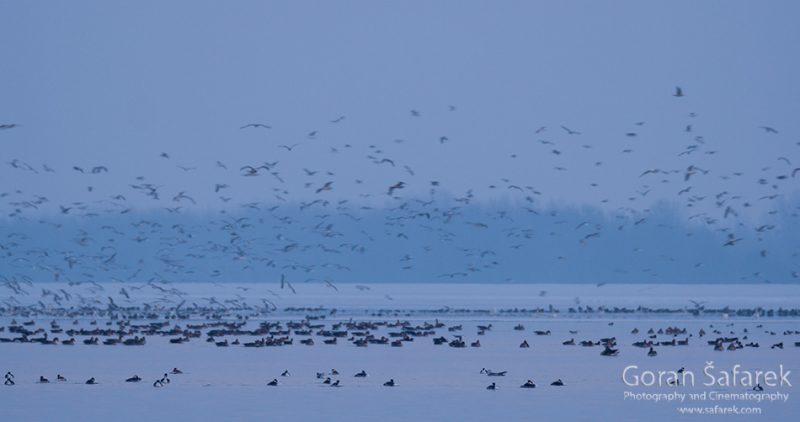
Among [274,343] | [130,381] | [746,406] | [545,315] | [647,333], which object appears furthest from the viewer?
[545,315]

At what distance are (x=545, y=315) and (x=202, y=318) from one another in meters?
12.0

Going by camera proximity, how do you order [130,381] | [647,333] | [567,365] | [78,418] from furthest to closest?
[647,333], [567,365], [130,381], [78,418]

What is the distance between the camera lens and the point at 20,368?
22844 mm

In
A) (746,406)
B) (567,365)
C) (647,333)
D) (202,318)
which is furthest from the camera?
(202,318)

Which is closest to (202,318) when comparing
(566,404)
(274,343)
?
(274,343)

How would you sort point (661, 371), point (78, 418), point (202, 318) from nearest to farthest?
point (78, 418)
point (661, 371)
point (202, 318)

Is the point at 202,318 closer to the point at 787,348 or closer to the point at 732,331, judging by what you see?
the point at 732,331

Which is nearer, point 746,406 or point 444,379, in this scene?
point 746,406

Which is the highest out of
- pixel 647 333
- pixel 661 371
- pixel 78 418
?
pixel 647 333

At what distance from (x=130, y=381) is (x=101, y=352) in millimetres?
6752

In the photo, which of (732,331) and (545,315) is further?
(545,315)

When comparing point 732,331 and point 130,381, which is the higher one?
Answer: point 732,331

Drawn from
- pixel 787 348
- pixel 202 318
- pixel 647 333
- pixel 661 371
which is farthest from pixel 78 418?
pixel 202 318

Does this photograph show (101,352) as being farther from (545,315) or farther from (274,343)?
(545,315)
